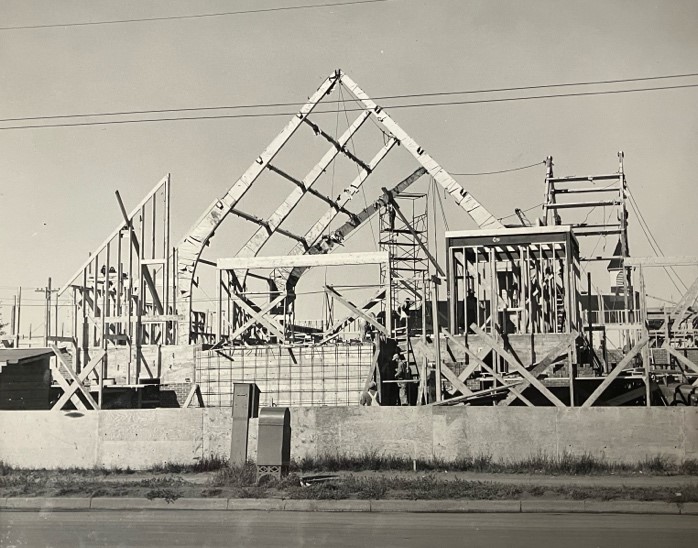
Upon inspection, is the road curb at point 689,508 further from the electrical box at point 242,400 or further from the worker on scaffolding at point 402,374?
the worker on scaffolding at point 402,374

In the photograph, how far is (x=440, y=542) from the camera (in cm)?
957

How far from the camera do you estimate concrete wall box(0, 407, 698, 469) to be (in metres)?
14.8

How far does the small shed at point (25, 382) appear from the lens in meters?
22.7

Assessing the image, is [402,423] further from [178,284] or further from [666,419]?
[178,284]

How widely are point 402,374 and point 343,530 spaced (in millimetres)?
10889

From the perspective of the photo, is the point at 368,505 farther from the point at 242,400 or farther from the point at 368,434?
the point at 242,400

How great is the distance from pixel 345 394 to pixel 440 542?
12.6 metres

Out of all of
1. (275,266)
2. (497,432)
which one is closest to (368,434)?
(497,432)

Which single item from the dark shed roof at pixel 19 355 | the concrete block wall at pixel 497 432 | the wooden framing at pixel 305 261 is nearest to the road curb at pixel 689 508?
the concrete block wall at pixel 497 432

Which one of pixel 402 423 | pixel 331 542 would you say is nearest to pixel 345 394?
pixel 402 423

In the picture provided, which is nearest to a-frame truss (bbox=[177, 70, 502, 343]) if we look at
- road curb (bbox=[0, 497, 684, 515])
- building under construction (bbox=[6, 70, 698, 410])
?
building under construction (bbox=[6, 70, 698, 410])

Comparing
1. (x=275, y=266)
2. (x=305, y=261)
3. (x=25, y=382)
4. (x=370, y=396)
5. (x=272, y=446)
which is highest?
(x=305, y=261)

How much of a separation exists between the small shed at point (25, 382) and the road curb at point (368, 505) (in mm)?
10427

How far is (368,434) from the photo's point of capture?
611 inches
